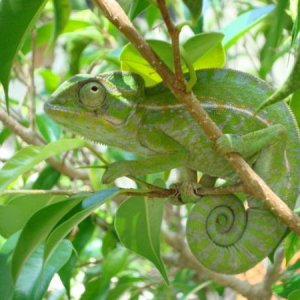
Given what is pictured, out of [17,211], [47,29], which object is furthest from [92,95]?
[47,29]

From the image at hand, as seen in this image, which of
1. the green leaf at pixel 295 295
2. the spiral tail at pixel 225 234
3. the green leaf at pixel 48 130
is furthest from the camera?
the green leaf at pixel 48 130

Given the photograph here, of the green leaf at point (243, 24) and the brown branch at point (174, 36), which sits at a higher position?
the green leaf at point (243, 24)

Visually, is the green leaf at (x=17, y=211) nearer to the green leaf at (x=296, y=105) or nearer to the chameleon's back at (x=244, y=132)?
the chameleon's back at (x=244, y=132)

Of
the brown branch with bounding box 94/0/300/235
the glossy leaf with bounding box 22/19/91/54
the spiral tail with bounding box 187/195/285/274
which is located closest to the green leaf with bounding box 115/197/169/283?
the spiral tail with bounding box 187/195/285/274

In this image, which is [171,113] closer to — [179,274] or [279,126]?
[279,126]

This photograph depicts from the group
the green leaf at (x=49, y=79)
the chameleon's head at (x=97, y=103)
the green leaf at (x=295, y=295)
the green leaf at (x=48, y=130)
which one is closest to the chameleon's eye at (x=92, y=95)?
the chameleon's head at (x=97, y=103)

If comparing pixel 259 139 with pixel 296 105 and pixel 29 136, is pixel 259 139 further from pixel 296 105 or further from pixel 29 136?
pixel 29 136

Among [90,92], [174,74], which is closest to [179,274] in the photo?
[90,92]
